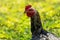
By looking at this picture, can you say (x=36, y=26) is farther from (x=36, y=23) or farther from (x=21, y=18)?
(x=21, y=18)

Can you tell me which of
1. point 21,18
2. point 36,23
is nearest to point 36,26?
point 36,23

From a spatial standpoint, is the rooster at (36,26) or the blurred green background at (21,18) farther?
the blurred green background at (21,18)

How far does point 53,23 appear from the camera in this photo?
1403cm

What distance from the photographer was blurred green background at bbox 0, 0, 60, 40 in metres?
13.1

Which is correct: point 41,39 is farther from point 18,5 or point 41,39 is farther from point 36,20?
point 18,5

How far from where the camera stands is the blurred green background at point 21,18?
1312 centimetres

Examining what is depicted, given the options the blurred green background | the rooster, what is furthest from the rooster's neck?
the blurred green background

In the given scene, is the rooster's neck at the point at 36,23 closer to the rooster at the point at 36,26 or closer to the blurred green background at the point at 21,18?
the rooster at the point at 36,26

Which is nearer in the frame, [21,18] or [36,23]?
[36,23]

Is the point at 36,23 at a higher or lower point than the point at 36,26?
higher

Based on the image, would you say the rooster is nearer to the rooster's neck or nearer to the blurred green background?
the rooster's neck

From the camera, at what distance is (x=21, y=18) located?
49.3ft

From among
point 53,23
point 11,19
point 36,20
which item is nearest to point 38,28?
point 36,20

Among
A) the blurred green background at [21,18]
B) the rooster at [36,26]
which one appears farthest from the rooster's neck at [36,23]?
the blurred green background at [21,18]
